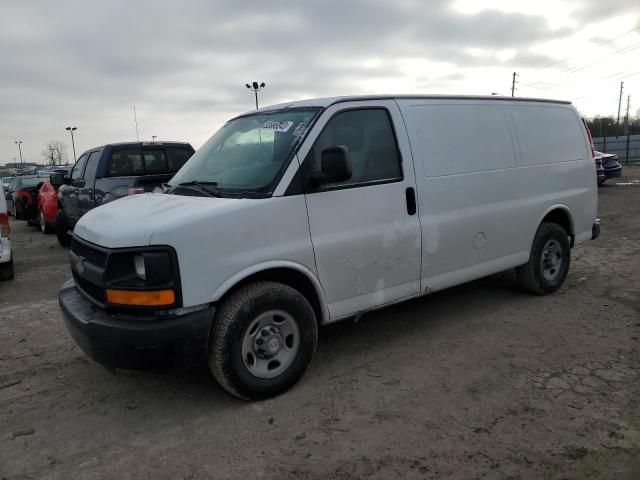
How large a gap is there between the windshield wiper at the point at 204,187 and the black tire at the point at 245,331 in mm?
749

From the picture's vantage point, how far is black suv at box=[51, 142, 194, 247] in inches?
324

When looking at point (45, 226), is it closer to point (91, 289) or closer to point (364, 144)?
point (91, 289)

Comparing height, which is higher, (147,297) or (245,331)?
(147,297)

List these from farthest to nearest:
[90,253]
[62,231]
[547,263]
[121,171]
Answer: [62,231], [121,171], [547,263], [90,253]

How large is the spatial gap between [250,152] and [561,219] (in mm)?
3827

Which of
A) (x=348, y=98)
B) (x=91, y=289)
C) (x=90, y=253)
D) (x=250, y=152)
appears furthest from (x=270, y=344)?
(x=348, y=98)

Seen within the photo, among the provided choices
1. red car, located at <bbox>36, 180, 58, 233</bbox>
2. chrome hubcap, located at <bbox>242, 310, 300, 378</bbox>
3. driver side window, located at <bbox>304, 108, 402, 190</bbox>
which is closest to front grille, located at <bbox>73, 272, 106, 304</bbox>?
chrome hubcap, located at <bbox>242, 310, 300, 378</bbox>

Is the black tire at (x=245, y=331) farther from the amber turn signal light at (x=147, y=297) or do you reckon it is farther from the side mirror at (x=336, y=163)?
the side mirror at (x=336, y=163)

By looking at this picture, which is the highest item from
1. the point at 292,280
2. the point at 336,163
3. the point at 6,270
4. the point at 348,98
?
the point at 348,98

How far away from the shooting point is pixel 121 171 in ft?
28.0

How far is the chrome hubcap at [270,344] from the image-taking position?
344 cm

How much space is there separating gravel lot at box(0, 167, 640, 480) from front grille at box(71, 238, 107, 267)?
3.42ft

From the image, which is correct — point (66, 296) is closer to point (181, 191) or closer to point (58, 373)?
point (58, 373)

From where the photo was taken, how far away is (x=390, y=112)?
4.16 m
